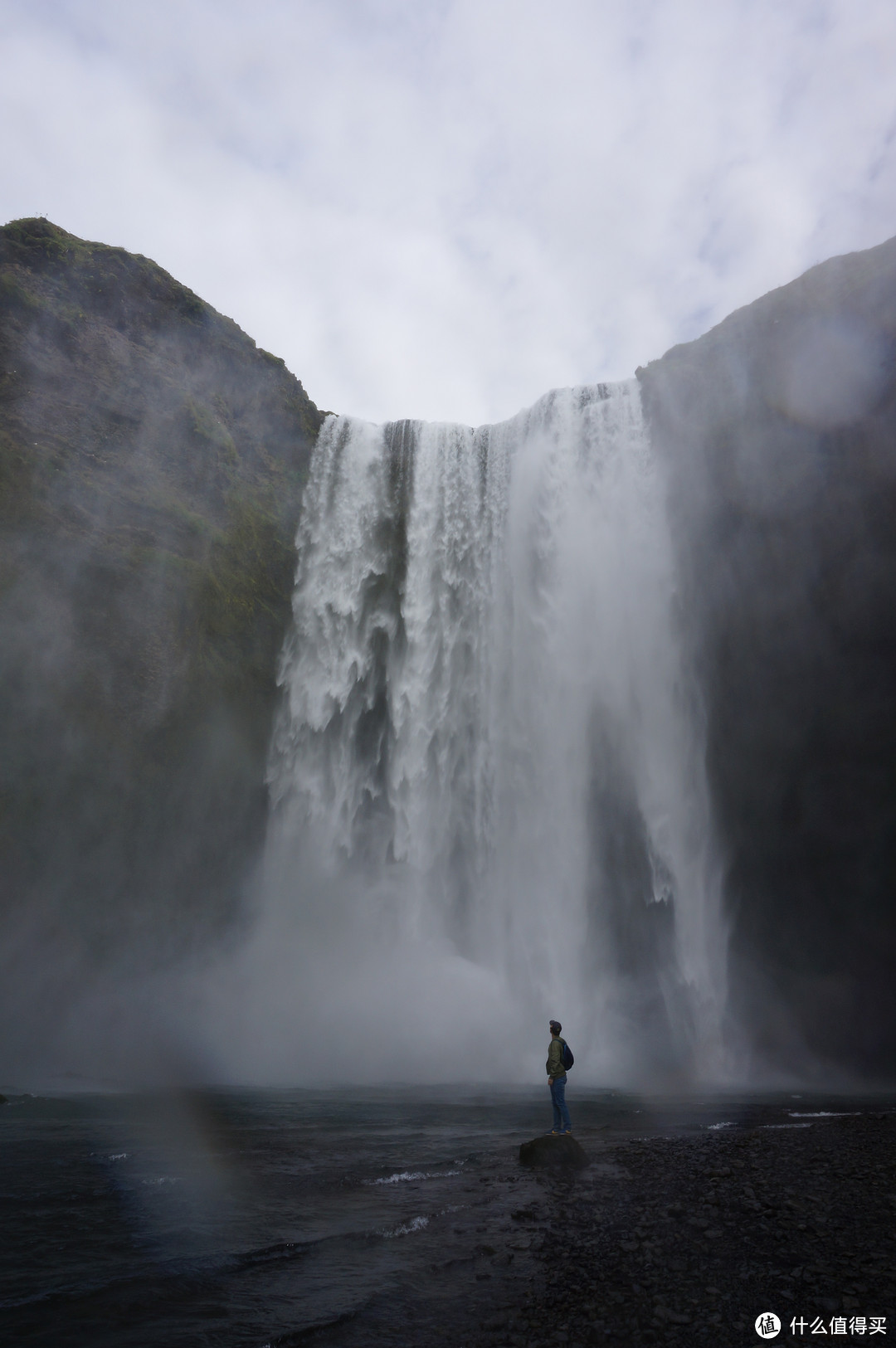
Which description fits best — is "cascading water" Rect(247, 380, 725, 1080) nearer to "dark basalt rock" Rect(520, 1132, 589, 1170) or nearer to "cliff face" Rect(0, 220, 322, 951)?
"cliff face" Rect(0, 220, 322, 951)

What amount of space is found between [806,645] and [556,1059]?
640 inches

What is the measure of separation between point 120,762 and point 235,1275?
16.0 metres

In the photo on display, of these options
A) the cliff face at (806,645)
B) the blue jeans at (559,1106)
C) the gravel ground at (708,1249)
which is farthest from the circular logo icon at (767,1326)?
the cliff face at (806,645)

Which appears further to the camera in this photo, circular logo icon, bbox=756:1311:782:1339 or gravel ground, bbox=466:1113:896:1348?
gravel ground, bbox=466:1113:896:1348

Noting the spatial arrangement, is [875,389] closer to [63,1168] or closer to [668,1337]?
[668,1337]

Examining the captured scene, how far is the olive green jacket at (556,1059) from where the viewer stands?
8773mm

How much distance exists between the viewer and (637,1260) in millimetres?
5070

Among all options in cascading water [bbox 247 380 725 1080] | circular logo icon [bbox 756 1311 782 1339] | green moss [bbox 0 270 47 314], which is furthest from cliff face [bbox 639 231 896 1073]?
green moss [bbox 0 270 47 314]

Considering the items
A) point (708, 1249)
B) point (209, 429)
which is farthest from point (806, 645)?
point (209, 429)

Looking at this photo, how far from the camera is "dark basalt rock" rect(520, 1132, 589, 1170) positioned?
7859 millimetres

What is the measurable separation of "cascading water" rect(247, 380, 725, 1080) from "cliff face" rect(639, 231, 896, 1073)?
1.12 meters

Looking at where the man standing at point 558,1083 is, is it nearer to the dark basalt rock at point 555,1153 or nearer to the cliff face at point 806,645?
the dark basalt rock at point 555,1153

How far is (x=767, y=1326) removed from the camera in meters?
4.09

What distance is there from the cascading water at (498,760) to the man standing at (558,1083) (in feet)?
33.3
